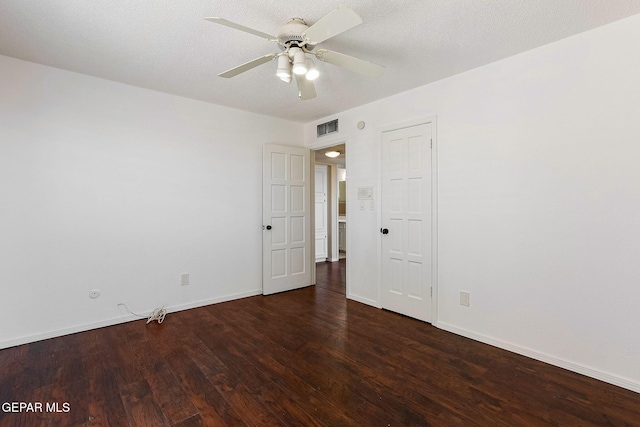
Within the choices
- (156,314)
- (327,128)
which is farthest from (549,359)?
(156,314)

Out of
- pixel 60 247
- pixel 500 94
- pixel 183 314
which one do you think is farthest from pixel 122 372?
pixel 500 94

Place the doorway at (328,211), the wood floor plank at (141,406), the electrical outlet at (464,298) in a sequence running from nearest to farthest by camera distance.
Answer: the wood floor plank at (141,406) < the electrical outlet at (464,298) < the doorway at (328,211)

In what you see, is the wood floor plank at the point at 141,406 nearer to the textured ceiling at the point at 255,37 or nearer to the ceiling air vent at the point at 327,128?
the textured ceiling at the point at 255,37

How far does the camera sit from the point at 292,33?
2014 mm

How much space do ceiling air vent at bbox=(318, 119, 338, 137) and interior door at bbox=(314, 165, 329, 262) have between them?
7.60 ft

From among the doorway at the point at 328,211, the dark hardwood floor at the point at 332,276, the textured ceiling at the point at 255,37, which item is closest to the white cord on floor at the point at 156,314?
the dark hardwood floor at the point at 332,276

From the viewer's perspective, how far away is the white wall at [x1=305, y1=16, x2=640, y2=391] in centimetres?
208

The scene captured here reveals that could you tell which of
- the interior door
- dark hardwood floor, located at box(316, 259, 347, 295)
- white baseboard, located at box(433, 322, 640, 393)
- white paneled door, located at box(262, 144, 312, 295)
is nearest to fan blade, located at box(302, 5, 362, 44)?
white paneled door, located at box(262, 144, 312, 295)

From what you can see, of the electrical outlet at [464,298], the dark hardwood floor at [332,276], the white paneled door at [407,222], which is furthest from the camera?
the dark hardwood floor at [332,276]

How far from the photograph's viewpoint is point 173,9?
6.34 feet

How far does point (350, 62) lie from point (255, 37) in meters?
0.75

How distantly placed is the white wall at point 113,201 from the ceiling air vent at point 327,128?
3.04ft

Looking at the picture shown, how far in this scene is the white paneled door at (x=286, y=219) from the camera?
4.22 m

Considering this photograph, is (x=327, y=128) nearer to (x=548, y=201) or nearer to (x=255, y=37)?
(x=255, y=37)
